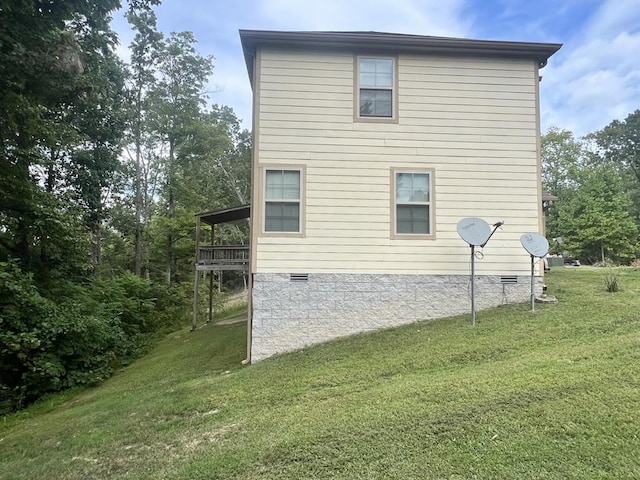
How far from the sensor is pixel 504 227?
7.21 meters

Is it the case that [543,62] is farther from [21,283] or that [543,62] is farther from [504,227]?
[21,283]

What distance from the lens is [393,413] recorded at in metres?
3.58

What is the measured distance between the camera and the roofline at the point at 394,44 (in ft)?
23.2

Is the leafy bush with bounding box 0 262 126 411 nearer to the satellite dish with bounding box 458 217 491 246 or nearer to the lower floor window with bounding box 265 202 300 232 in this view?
the lower floor window with bounding box 265 202 300 232

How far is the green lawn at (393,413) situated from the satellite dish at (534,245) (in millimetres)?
943

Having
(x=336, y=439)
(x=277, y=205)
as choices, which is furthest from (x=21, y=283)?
(x=336, y=439)

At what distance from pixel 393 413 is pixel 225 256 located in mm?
9305

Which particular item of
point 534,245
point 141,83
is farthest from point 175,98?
point 534,245

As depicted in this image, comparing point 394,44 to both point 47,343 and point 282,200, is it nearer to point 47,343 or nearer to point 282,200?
point 282,200

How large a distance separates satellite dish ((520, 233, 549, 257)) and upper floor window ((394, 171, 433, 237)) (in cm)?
155

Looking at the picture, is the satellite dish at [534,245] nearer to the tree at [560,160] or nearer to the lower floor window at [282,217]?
the lower floor window at [282,217]

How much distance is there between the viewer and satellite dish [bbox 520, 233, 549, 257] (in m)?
6.70

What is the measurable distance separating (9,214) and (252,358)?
7.14 meters

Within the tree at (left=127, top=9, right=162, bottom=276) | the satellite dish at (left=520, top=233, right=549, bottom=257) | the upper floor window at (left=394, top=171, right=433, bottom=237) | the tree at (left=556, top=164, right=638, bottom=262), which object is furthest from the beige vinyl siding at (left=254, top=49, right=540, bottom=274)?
the tree at (left=556, top=164, right=638, bottom=262)
